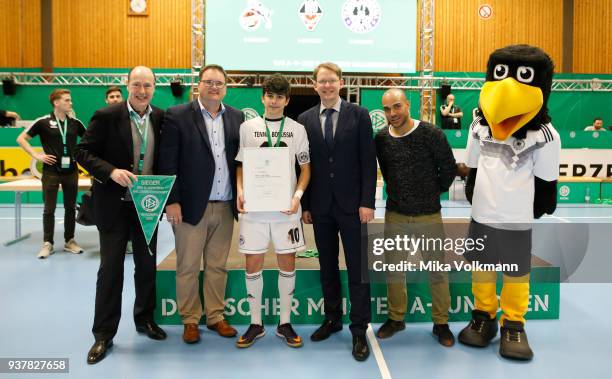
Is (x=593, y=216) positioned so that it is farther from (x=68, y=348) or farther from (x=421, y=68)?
(x=68, y=348)

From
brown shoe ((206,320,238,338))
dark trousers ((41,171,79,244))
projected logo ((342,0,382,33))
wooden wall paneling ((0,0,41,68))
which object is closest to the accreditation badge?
dark trousers ((41,171,79,244))

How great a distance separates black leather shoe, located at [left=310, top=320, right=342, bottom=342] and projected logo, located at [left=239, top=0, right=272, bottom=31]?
9.19 metres

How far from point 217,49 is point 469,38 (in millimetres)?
7120

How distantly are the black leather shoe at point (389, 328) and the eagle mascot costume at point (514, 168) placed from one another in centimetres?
67

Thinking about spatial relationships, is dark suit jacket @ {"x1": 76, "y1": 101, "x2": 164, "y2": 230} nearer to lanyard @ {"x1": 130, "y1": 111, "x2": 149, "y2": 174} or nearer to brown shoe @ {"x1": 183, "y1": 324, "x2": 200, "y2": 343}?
lanyard @ {"x1": 130, "y1": 111, "x2": 149, "y2": 174}

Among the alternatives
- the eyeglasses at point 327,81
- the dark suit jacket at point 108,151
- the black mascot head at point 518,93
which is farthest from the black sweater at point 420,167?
the dark suit jacket at point 108,151

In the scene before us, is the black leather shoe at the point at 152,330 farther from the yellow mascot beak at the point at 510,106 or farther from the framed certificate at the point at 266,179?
the yellow mascot beak at the point at 510,106

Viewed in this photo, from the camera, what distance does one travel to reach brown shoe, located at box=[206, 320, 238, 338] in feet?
11.4

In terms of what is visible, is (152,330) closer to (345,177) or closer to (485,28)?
(345,177)

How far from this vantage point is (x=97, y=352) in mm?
3094

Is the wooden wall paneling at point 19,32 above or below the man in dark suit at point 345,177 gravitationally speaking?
above

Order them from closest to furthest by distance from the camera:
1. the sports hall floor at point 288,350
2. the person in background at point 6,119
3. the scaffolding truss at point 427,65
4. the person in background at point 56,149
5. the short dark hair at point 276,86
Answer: the sports hall floor at point 288,350 < the short dark hair at point 276,86 < the person in background at point 56,149 < the person in background at point 6,119 < the scaffolding truss at point 427,65

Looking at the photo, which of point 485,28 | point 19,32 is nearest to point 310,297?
point 485,28

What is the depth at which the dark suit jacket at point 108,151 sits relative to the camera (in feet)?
10.3
